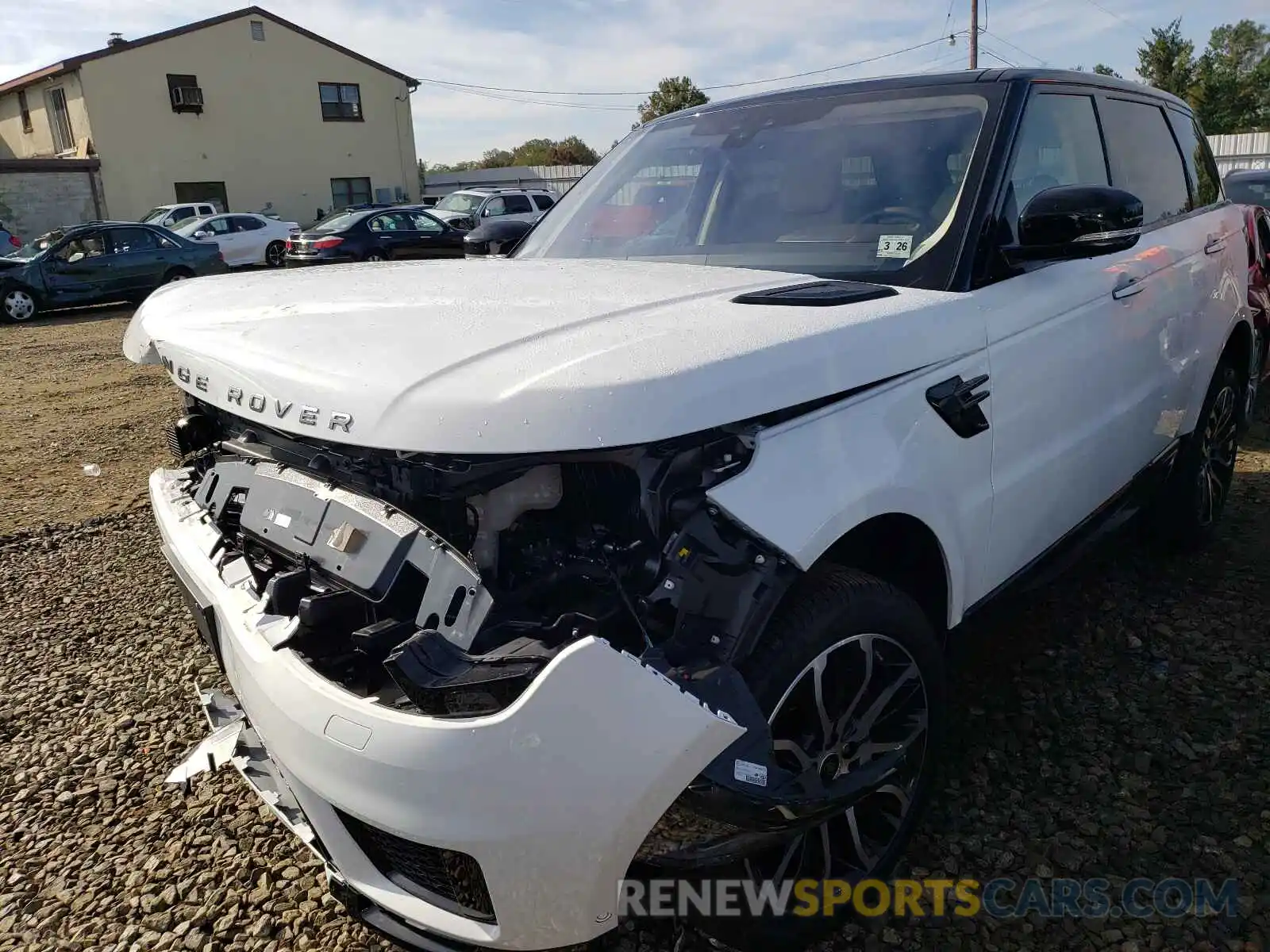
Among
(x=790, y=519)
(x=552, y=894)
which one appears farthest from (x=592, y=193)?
(x=552, y=894)

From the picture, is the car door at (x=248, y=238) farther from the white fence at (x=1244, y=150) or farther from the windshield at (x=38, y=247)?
the white fence at (x=1244, y=150)

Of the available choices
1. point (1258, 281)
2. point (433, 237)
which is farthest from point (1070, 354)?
point (433, 237)

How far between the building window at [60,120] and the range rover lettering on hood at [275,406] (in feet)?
111

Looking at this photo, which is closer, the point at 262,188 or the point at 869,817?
the point at 869,817

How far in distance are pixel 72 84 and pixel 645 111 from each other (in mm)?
24581

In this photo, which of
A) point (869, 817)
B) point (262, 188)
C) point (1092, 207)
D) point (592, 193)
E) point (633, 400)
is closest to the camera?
point (633, 400)

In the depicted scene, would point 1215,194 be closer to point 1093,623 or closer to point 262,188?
point 1093,623

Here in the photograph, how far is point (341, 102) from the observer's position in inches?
1347

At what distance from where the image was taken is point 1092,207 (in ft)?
7.98

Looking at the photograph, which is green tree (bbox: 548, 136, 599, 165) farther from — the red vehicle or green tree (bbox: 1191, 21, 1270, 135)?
the red vehicle

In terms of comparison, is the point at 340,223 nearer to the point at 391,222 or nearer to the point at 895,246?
the point at 391,222

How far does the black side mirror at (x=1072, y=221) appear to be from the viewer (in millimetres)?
2436

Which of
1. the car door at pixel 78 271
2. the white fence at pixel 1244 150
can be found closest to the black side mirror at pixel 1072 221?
the car door at pixel 78 271

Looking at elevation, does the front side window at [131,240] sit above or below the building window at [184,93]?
below
